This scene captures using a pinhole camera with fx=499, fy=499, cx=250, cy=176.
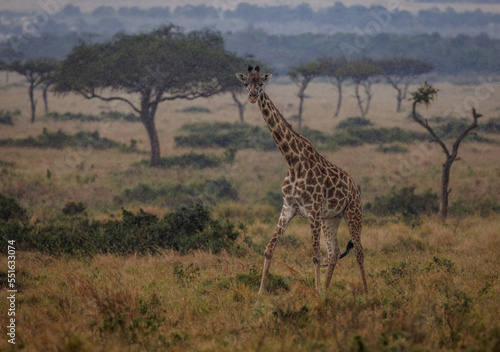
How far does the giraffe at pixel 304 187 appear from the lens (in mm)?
7316

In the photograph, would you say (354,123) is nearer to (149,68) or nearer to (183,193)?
(149,68)

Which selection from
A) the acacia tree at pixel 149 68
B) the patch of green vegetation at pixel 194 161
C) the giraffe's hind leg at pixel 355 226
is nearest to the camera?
the giraffe's hind leg at pixel 355 226

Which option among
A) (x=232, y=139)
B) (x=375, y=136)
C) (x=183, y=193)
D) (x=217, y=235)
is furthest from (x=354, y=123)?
(x=217, y=235)

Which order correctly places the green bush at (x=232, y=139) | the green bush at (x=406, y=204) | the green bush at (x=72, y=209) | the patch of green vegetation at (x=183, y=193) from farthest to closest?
the green bush at (x=232, y=139)
the patch of green vegetation at (x=183, y=193)
the green bush at (x=406, y=204)
the green bush at (x=72, y=209)

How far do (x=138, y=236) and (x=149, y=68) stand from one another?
16.4 m

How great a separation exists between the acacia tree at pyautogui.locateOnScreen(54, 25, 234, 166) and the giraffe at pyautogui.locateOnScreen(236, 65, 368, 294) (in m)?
16.8

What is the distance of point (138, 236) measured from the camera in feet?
34.1

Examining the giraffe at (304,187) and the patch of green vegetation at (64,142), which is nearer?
the giraffe at (304,187)

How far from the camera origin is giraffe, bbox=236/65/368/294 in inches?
288

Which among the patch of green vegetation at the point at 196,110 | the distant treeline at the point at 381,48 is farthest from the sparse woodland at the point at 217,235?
the distant treeline at the point at 381,48

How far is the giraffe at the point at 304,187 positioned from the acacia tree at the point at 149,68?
1682 centimetres

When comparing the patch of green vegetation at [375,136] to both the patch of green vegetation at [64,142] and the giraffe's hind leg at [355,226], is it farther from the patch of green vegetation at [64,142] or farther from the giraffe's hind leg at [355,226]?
the giraffe's hind leg at [355,226]

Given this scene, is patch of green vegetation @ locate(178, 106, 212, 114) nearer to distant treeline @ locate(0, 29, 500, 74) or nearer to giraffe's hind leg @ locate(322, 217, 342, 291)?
distant treeline @ locate(0, 29, 500, 74)

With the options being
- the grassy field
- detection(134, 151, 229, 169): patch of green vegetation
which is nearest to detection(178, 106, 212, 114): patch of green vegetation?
detection(134, 151, 229, 169): patch of green vegetation
